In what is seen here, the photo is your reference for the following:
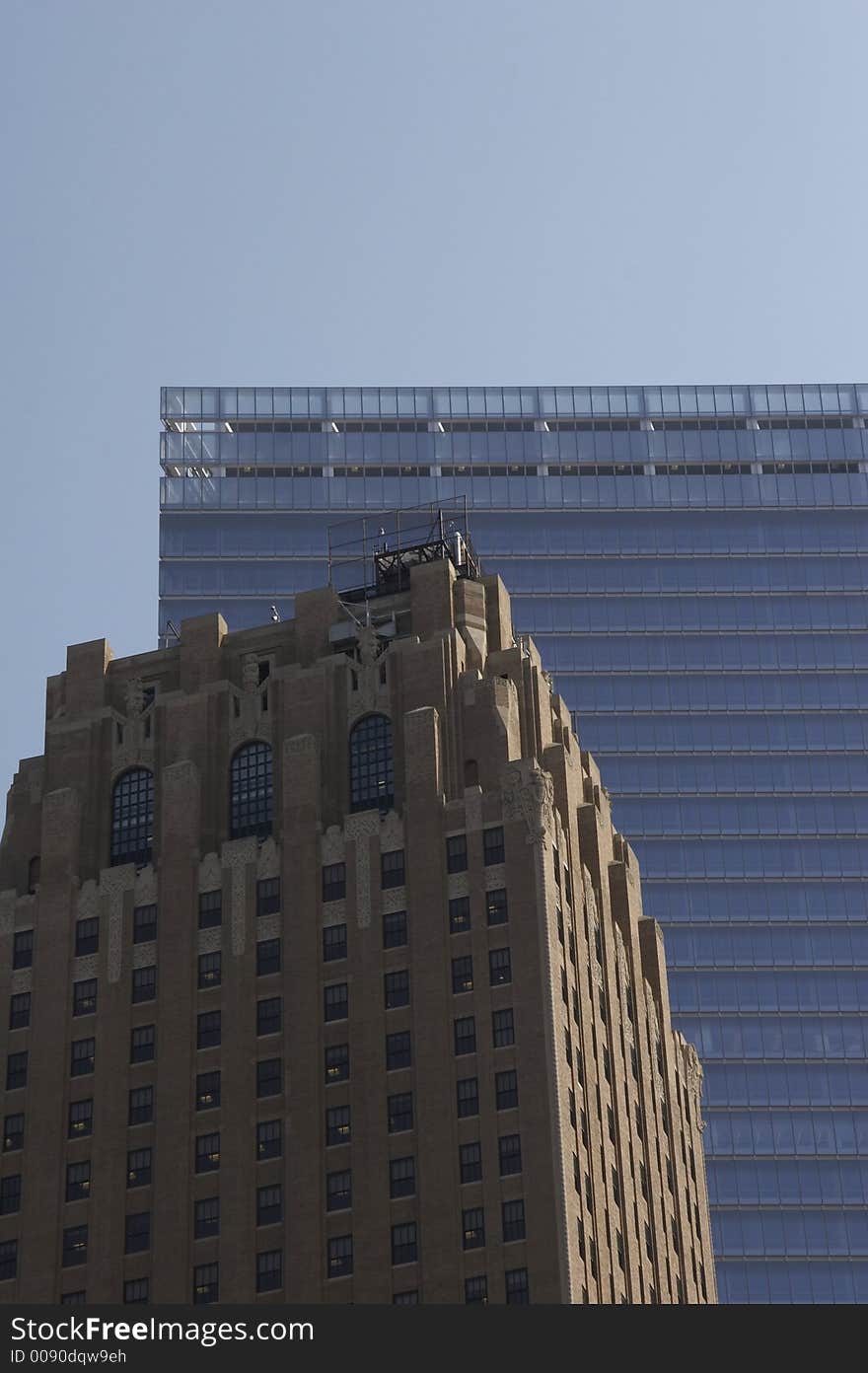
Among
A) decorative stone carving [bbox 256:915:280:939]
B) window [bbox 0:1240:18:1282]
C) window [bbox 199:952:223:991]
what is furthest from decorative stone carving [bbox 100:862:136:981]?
window [bbox 0:1240:18:1282]

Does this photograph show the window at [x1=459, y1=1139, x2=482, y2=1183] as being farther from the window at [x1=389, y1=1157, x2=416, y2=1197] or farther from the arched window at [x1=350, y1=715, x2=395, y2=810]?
the arched window at [x1=350, y1=715, x2=395, y2=810]

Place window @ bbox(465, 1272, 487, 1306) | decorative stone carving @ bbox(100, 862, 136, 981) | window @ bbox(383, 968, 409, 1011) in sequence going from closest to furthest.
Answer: window @ bbox(465, 1272, 487, 1306) < window @ bbox(383, 968, 409, 1011) < decorative stone carving @ bbox(100, 862, 136, 981)

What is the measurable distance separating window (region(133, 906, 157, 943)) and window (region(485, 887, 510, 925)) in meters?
20.3

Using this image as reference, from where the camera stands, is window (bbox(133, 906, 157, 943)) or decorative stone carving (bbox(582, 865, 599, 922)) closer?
window (bbox(133, 906, 157, 943))

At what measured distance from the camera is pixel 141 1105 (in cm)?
15125

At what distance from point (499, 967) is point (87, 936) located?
25.9 metres

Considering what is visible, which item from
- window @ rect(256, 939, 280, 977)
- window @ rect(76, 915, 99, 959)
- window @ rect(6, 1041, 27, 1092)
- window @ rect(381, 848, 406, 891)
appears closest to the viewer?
window @ rect(256, 939, 280, 977)

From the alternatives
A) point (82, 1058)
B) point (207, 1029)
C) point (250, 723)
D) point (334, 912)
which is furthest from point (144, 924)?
point (250, 723)

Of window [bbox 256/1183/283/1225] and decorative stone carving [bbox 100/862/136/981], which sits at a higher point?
decorative stone carving [bbox 100/862/136/981]

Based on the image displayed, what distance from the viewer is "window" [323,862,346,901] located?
509 ft

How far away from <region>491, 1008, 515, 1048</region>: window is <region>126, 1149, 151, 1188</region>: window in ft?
66.8

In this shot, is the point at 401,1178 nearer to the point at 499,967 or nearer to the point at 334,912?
the point at 499,967

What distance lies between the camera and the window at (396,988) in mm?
149250

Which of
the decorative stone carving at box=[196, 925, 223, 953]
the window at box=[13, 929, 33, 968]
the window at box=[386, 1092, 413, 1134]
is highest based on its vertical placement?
the window at box=[13, 929, 33, 968]
